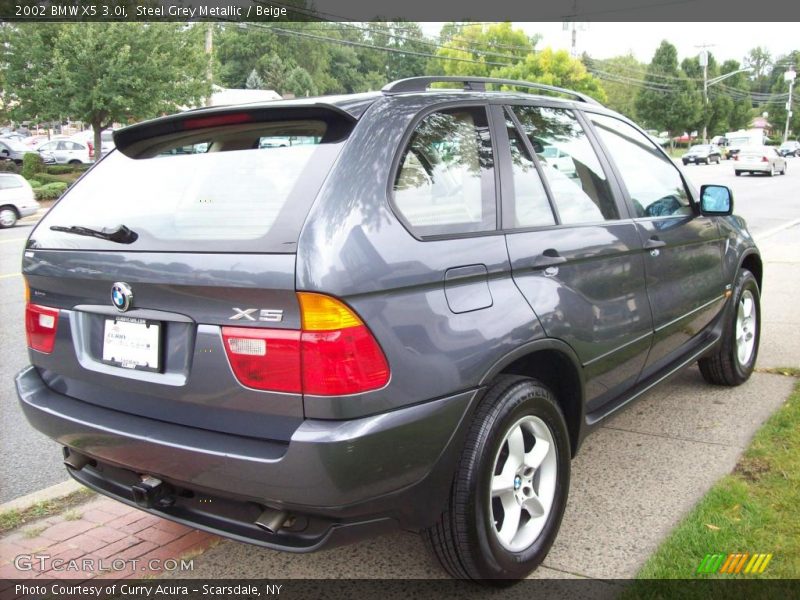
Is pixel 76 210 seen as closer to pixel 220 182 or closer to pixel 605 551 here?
pixel 220 182

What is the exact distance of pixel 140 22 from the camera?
2711 cm

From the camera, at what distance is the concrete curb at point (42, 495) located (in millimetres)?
3551

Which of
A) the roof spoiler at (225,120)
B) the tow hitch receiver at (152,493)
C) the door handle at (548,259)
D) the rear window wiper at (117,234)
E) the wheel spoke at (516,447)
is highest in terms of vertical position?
the roof spoiler at (225,120)

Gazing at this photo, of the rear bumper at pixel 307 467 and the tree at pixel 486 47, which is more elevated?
the tree at pixel 486 47

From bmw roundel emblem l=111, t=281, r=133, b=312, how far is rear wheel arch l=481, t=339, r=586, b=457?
1333 millimetres

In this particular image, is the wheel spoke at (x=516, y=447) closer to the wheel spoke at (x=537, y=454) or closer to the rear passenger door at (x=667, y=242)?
the wheel spoke at (x=537, y=454)

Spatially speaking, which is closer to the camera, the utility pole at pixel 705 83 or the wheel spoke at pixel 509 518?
the wheel spoke at pixel 509 518

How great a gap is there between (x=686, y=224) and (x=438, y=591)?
2502 mm

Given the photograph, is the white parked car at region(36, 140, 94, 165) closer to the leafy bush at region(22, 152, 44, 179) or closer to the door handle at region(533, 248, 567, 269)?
the leafy bush at region(22, 152, 44, 179)

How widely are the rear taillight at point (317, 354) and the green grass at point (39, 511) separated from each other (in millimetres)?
1908

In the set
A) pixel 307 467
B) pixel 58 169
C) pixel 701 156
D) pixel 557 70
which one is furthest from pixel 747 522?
pixel 557 70

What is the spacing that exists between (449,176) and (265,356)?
99 cm

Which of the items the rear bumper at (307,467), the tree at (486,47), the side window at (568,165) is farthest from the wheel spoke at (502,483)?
the tree at (486,47)

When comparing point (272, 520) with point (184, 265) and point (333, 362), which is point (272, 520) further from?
point (184, 265)
